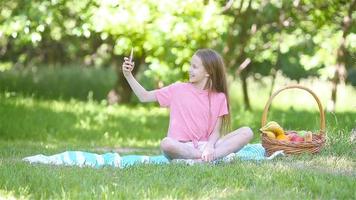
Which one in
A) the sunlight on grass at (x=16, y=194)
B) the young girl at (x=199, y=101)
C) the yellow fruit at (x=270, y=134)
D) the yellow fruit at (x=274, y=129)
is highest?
the young girl at (x=199, y=101)

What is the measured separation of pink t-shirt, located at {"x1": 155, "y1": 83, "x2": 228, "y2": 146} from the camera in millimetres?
6125

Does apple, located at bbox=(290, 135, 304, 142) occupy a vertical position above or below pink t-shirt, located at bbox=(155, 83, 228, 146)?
below

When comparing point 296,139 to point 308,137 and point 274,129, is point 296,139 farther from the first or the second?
point 274,129

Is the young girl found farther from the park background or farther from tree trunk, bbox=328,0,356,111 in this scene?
tree trunk, bbox=328,0,356,111

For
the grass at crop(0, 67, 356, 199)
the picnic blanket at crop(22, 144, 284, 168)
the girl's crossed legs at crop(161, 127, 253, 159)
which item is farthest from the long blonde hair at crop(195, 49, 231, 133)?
the grass at crop(0, 67, 356, 199)

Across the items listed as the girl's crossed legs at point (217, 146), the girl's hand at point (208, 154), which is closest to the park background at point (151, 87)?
the girl's hand at point (208, 154)

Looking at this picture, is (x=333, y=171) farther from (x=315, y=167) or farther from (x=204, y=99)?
(x=204, y=99)

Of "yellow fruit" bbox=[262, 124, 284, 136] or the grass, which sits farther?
"yellow fruit" bbox=[262, 124, 284, 136]

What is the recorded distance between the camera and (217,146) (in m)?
5.93

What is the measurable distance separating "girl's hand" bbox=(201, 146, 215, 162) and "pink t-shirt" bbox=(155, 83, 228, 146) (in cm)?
31

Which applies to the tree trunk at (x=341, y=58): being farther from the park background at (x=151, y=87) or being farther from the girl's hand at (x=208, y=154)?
the girl's hand at (x=208, y=154)

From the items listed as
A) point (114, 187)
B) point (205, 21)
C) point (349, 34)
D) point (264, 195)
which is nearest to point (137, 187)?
point (114, 187)

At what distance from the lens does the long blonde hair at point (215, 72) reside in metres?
6.11

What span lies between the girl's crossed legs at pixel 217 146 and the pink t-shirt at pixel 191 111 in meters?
A: 0.22
